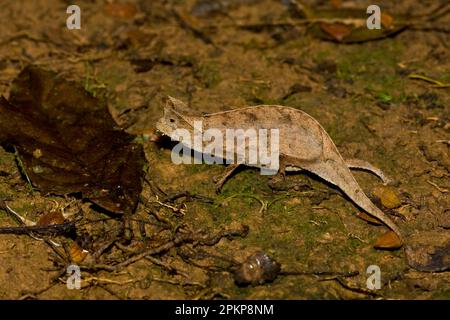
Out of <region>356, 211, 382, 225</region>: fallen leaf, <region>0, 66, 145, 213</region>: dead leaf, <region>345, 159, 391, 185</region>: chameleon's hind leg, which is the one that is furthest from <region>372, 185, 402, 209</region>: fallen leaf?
<region>0, 66, 145, 213</region>: dead leaf

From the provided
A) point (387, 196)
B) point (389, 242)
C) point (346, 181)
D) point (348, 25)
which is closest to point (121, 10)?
point (348, 25)

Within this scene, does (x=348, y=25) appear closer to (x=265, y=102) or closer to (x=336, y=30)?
(x=336, y=30)

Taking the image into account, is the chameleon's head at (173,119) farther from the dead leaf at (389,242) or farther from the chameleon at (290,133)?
the dead leaf at (389,242)

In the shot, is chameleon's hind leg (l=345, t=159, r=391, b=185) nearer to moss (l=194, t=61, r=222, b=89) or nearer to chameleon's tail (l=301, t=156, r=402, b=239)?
chameleon's tail (l=301, t=156, r=402, b=239)

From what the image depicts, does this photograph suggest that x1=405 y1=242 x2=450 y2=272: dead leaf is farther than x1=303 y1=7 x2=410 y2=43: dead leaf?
No

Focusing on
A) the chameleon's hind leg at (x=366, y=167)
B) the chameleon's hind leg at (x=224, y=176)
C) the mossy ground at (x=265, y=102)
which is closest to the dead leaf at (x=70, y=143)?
the mossy ground at (x=265, y=102)
